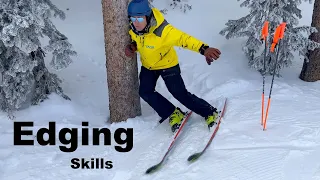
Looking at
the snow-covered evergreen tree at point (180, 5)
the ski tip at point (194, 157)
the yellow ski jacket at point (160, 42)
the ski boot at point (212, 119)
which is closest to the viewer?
the ski tip at point (194, 157)

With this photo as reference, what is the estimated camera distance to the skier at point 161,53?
16.9 feet

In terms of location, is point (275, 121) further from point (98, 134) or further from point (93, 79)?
point (93, 79)

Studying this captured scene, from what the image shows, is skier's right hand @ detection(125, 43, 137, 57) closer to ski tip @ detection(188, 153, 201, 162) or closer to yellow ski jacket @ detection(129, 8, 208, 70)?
yellow ski jacket @ detection(129, 8, 208, 70)

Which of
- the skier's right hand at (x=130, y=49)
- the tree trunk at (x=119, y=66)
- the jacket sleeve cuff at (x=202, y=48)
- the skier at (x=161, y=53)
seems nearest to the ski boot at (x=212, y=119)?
the skier at (x=161, y=53)

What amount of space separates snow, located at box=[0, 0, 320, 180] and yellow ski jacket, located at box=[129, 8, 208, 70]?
1.10 m

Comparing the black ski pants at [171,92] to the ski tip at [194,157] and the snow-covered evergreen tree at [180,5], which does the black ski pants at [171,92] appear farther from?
the snow-covered evergreen tree at [180,5]

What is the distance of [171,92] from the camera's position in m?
5.86

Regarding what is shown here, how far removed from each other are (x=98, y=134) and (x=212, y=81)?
260cm

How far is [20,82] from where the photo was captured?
661 centimetres

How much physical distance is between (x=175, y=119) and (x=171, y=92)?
1.40ft

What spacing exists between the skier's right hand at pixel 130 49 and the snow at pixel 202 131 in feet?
4.01

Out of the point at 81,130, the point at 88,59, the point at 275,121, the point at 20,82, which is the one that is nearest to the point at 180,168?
the point at 275,121

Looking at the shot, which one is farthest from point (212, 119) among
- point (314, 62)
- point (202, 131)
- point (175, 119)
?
point (314, 62)

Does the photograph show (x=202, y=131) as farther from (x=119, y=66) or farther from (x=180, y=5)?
(x=180, y=5)
